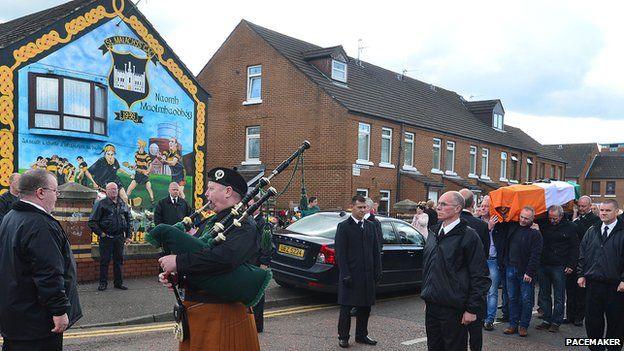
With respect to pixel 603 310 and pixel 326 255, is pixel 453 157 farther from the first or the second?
pixel 603 310

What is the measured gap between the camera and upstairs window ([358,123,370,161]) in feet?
74.8

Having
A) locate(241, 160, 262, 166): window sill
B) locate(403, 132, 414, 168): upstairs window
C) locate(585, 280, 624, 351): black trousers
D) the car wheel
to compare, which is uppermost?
locate(403, 132, 414, 168): upstairs window

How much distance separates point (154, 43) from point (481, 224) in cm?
1173

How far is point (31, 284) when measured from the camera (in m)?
3.68

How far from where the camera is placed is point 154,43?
15.4m

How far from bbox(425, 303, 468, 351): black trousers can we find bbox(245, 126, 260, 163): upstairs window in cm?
2001

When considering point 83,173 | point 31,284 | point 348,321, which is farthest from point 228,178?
point 83,173

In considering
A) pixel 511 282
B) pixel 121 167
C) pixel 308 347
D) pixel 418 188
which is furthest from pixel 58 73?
pixel 418 188

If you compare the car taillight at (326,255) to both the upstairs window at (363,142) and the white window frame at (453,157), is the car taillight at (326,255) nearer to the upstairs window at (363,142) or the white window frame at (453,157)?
the upstairs window at (363,142)

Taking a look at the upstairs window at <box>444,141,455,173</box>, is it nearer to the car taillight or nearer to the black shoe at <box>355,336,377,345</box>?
the car taillight

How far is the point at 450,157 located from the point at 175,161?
17.3 metres

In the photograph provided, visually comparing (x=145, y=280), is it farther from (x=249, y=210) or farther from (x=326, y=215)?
(x=249, y=210)

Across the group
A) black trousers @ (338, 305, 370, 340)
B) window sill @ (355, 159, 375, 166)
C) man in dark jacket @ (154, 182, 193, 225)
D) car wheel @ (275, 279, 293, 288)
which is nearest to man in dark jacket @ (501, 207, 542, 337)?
black trousers @ (338, 305, 370, 340)

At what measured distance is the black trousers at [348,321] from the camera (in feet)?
21.8
